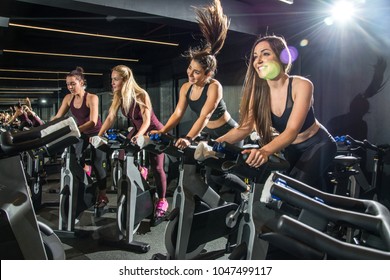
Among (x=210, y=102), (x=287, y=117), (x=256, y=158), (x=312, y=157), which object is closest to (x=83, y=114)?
(x=210, y=102)

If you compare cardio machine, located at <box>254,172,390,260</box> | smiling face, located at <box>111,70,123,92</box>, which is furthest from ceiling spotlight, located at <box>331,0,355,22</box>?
cardio machine, located at <box>254,172,390,260</box>

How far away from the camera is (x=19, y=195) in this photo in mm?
1082

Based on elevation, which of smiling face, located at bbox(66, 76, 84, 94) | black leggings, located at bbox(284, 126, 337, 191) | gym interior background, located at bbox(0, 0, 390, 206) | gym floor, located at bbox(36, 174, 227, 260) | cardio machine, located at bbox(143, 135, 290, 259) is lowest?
gym floor, located at bbox(36, 174, 227, 260)

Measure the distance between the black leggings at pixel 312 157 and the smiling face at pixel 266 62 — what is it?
468 millimetres

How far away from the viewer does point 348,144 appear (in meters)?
2.96

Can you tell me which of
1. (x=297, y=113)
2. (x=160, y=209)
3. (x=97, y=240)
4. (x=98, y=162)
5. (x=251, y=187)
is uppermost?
(x=297, y=113)

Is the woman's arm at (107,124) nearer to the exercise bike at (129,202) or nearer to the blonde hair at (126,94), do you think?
the blonde hair at (126,94)

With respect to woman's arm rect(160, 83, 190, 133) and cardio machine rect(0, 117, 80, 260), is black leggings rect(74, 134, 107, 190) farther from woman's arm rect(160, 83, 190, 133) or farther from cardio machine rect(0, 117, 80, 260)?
cardio machine rect(0, 117, 80, 260)

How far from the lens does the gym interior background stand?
3.29 metres

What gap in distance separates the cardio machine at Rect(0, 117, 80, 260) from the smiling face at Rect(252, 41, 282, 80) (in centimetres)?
125

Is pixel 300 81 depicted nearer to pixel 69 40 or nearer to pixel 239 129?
pixel 239 129

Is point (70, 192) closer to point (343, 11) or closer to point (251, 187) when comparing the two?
point (251, 187)

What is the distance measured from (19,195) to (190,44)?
16.4ft
